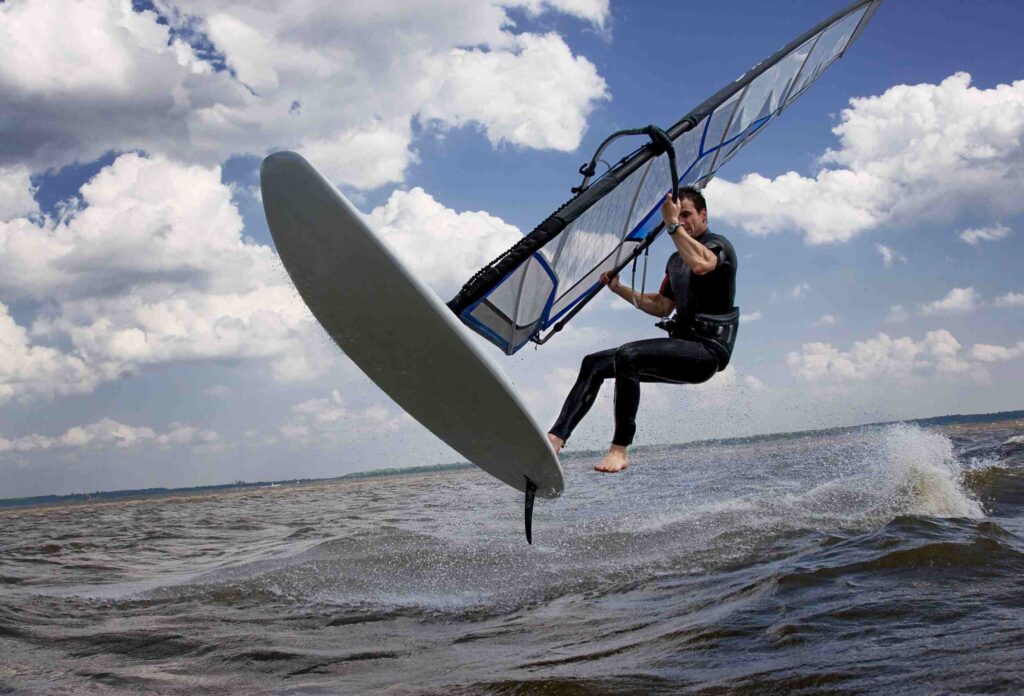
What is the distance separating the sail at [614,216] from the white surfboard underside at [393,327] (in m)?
0.46

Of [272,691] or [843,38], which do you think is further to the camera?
[843,38]

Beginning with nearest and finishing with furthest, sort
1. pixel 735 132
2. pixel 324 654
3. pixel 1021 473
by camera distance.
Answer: pixel 324 654, pixel 735 132, pixel 1021 473

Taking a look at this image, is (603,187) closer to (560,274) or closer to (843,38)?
(560,274)

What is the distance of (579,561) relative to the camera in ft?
21.6

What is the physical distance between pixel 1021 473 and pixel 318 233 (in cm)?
957

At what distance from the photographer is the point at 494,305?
5066mm

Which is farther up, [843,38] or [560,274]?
[843,38]

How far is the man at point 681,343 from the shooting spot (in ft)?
15.2

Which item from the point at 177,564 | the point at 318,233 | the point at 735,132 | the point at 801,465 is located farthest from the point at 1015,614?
the point at 801,465

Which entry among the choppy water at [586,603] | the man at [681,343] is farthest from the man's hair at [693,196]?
the choppy water at [586,603]

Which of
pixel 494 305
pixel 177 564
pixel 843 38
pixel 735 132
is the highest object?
pixel 843 38

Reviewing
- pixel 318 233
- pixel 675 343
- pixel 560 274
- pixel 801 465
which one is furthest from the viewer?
pixel 801 465

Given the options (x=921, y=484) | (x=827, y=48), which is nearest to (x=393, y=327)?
(x=827, y=48)

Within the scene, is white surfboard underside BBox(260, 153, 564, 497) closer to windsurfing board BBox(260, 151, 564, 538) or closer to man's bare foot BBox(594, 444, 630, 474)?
windsurfing board BBox(260, 151, 564, 538)
